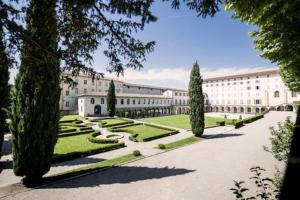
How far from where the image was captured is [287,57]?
26.0ft

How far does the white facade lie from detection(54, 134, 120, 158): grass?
219ft

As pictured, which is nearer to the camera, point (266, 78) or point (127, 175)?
point (127, 175)

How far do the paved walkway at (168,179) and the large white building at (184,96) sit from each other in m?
38.2

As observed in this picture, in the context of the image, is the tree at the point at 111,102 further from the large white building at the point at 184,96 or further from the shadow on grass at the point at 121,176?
the shadow on grass at the point at 121,176

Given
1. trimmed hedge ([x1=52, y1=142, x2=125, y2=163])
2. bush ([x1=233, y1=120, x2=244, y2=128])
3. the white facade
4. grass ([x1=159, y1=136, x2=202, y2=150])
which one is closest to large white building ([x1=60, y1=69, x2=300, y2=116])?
the white facade

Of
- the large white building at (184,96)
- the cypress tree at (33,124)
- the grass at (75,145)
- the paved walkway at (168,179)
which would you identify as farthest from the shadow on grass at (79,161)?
the large white building at (184,96)

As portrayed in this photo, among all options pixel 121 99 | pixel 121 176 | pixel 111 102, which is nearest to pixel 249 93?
pixel 121 99

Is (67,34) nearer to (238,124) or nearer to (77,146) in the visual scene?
(77,146)

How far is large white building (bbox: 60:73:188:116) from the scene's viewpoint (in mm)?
51722

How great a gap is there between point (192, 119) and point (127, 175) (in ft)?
52.7

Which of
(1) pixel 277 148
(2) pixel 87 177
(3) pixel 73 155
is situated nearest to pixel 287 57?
(1) pixel 277 148

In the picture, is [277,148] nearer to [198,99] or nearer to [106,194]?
[106,194]

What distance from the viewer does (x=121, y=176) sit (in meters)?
13.6

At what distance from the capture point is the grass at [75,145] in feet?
68.7
